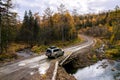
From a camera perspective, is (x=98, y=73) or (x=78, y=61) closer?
(x=98, y=73)

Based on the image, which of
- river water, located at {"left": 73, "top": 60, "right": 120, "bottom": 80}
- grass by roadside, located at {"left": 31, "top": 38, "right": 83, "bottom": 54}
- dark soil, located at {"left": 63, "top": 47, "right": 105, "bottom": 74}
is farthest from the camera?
grass by roadside, located at {"left": 31, "top": 38, "right": 83, "bottom": 54}

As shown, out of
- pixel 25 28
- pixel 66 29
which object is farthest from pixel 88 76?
pixel 66 29

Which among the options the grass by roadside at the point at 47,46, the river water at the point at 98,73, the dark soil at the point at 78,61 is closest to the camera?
the river water at the point at 98,73

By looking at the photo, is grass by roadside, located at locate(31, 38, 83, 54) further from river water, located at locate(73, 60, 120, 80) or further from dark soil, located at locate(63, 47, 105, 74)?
river water, located at locate(73, 60, 120, 80)

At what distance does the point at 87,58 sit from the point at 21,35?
131 feet

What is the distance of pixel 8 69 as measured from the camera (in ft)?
96.9

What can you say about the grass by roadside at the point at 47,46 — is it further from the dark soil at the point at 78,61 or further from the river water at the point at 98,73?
the river water at the point at 98,73

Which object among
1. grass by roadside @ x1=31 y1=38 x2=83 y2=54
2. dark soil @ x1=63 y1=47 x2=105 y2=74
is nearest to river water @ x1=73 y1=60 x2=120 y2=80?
dark soil @ x1=63 y1=47 x2=105 y2=74

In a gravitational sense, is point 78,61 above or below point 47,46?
below

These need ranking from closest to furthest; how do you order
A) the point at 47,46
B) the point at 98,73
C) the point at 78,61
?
the point at 98,73, the point at 78,61, the point at 47,46

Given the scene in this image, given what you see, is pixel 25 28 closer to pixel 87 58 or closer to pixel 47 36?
pixel 47 36

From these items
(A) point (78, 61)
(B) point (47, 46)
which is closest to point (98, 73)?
(A) point (78, 61)

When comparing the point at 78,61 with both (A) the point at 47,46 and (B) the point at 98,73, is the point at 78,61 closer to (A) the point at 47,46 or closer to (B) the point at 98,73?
(B) the point at 98,73

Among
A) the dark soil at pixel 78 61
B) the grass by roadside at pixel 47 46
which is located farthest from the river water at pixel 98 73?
the grass by roadside at pixel 47 46
